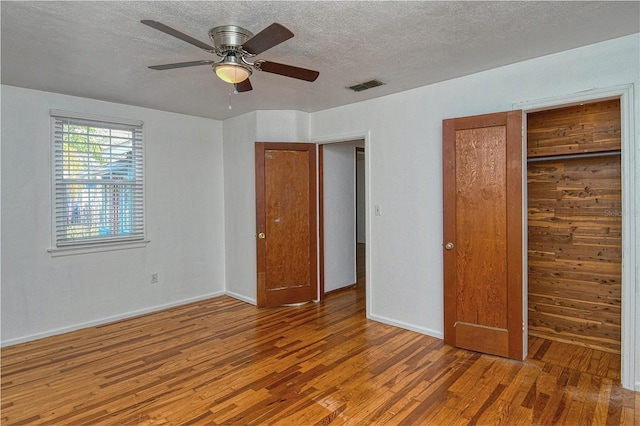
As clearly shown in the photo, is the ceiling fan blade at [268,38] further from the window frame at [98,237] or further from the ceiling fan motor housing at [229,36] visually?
the window frame at [98,237]

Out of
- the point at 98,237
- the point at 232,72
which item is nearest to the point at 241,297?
the point at 98,237

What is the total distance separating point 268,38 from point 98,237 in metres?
3.28

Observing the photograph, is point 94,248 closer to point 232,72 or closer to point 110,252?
point 110,252

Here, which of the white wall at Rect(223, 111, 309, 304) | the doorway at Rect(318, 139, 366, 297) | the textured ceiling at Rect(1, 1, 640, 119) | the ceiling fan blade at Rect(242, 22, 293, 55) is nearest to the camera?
the ceiling fan blade at Rect(242, 22, 293, 55)

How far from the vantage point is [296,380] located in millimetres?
2682

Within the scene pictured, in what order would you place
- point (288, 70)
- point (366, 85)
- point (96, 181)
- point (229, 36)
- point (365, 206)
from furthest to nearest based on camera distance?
point (365, 206) < point (96, 181) < point (366, 85) < point (288, 70) < point (229, 36)

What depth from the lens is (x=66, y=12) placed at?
209cm

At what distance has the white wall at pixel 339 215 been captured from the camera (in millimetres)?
4996

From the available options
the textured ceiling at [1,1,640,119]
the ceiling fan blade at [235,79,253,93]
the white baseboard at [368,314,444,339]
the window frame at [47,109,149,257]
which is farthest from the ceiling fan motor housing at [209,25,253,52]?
the white baseboard at [368,314,444,339]

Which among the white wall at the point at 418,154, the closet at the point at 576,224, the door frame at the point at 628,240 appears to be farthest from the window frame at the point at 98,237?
the door frame at the point at 628,240

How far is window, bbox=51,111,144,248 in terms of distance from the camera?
3.75 m

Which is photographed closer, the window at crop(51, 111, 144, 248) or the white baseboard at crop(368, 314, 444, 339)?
the white baseboard at crop(368, 314, 444, 339)

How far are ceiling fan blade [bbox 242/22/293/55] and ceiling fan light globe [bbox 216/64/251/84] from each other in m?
0.14

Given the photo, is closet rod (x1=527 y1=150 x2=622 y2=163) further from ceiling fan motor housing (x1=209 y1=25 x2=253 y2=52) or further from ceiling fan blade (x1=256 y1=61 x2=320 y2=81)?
ceiling fan motor housing (x1=209 y1=25 x2=253 y2=52)
